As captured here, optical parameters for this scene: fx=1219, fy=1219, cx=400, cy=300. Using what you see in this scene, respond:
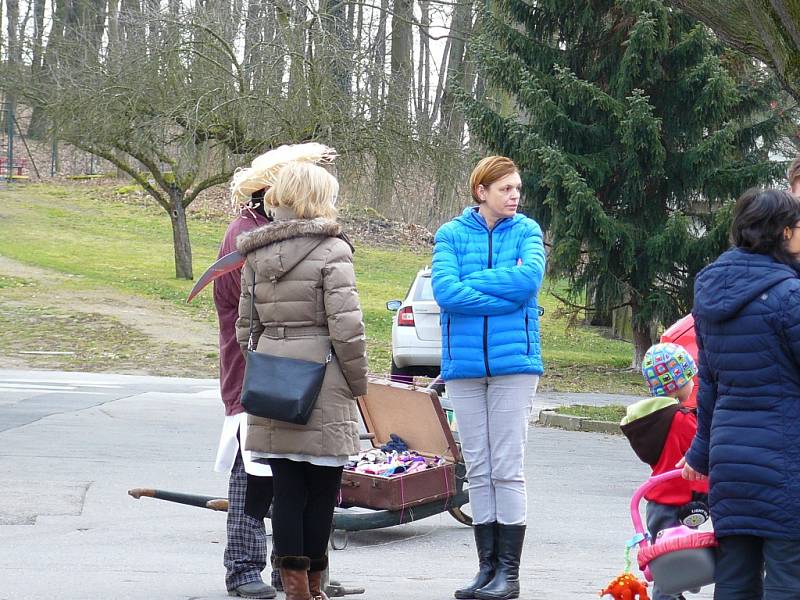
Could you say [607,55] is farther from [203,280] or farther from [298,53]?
[203,280]

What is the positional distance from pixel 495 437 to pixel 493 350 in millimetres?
422

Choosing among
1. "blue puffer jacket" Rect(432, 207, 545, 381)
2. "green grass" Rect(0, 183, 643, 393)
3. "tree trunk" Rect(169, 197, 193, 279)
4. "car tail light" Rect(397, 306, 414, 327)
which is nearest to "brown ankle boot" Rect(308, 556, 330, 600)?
"blue puffer jacket" Rect(432, 207, 545, 381)

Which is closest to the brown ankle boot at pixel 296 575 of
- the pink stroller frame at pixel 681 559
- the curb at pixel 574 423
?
the pink stroller frame at pixel 681 559

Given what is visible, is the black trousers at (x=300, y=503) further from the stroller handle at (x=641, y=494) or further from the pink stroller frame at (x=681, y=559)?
the pink stroller frame at (x=681, y=559)

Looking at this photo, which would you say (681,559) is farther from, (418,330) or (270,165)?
(418,330)

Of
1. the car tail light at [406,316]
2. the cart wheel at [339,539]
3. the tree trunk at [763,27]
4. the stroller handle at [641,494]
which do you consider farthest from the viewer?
the car tail light at [406,316]

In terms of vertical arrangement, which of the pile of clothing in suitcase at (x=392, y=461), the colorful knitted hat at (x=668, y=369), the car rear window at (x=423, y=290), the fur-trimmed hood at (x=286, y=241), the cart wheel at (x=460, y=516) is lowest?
the cart wheel at (x=460, y=516)

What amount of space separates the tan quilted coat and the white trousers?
88 cm

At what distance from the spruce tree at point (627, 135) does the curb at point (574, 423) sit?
4398 millimetres

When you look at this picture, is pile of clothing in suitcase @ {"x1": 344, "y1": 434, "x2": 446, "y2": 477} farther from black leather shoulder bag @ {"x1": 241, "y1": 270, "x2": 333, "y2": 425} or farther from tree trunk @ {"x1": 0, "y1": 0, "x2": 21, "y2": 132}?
tree trunk @ {"x1": 0, "y1": 0, "x2": 21, "y2": 132}

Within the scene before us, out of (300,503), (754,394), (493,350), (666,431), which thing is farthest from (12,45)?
(754,394)

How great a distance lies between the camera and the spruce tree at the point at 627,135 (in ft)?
56.7

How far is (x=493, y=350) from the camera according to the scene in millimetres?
5609

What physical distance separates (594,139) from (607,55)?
4.54ft
